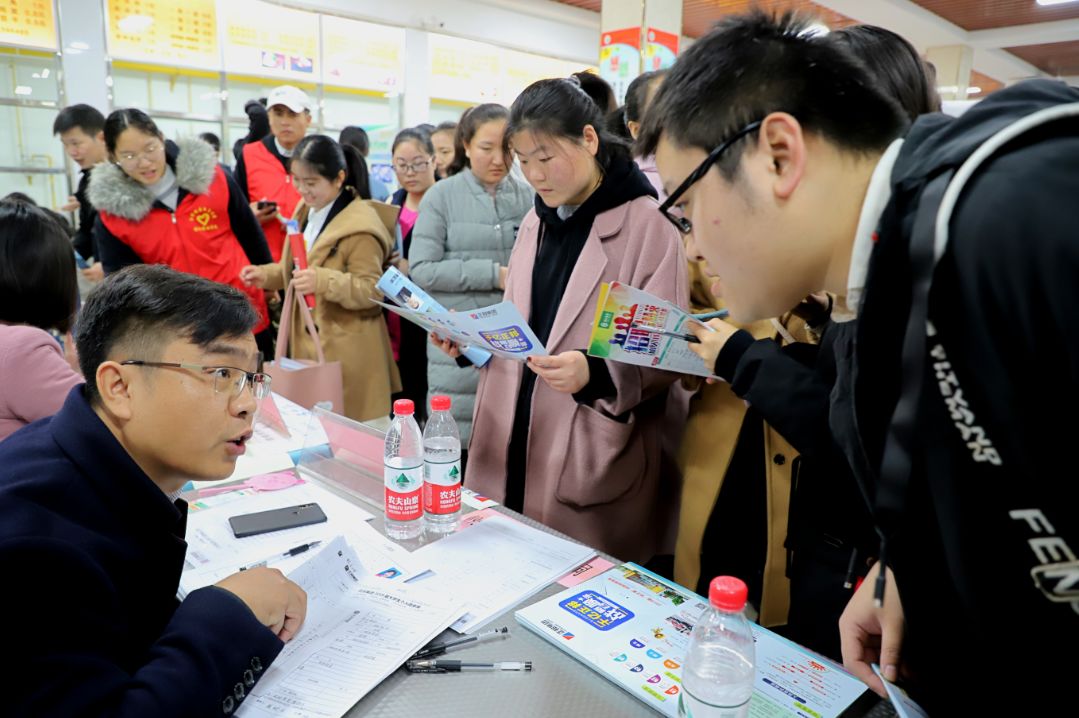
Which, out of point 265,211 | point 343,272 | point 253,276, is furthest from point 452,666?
point 265,211

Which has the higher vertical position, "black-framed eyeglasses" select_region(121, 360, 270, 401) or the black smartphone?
"black-framed eyeglasses" select_region(121, 360, 270, 401)

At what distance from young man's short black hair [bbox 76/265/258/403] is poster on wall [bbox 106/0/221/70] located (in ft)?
21.8

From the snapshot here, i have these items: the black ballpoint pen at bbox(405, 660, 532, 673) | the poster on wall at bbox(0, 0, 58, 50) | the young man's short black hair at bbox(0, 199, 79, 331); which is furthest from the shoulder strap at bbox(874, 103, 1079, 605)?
the poster on wall at bbox(0, 0, 58, 50)

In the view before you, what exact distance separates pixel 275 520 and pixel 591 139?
1.17 metres

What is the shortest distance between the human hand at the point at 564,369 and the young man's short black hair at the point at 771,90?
0.77 meters

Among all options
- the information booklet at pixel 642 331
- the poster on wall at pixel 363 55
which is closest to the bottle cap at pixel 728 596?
the information booklet at pixel 642 331

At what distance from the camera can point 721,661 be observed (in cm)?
91

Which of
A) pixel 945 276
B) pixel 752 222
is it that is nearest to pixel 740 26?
pixel 752 222

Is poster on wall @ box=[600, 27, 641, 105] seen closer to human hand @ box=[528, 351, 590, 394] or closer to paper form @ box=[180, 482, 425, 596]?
human hand @ box=[528, 351, 590, 394]

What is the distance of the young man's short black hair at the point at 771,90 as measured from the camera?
0.79 meters

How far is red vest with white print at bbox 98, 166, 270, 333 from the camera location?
2.93 m

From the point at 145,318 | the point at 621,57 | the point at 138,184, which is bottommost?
the point at 145,318

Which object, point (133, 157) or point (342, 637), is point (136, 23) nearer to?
point (133, 157)

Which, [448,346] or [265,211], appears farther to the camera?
[265,211]
